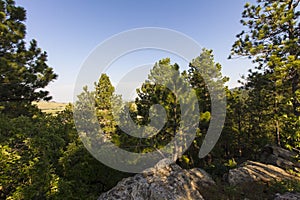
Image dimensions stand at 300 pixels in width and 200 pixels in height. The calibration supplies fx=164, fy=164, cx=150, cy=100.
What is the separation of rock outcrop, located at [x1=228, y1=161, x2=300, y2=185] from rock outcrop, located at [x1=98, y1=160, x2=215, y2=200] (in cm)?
496

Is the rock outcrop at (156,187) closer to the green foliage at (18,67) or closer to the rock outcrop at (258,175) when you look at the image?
the rock outcrop at (258,175)

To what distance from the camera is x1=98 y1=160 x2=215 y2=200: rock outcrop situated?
5.66 m

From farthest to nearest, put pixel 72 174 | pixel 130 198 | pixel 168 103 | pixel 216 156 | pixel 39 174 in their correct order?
pixel 216 156 → pixel 168 103 → pixel 72 174 → pixel 130 198 → pixel 39 174

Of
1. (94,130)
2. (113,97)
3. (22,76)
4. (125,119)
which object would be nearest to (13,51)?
(22,76)

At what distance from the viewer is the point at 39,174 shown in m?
5.02

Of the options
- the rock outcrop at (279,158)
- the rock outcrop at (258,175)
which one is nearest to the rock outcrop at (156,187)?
the rock outcrop at (258,175)

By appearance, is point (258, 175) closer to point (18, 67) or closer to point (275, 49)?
point (275, 49)

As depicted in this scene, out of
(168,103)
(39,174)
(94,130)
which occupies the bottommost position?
(39,174)

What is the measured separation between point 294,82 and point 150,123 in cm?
973

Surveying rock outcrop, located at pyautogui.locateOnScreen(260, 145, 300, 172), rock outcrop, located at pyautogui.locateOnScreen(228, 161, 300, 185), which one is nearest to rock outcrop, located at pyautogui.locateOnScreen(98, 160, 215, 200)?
rock outcrop, located at pyautogui.locateOnScreen(228, 161, 300, 185)

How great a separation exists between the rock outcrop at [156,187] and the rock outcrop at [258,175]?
16.3 feet

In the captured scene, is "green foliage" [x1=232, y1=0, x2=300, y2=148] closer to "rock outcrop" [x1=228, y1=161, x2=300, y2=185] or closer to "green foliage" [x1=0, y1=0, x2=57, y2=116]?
"rock outcrop" [x1=228, y1=161, x2=300, y2=185]

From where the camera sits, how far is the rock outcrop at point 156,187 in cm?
566

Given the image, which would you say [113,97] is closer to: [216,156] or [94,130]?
[94,130]
